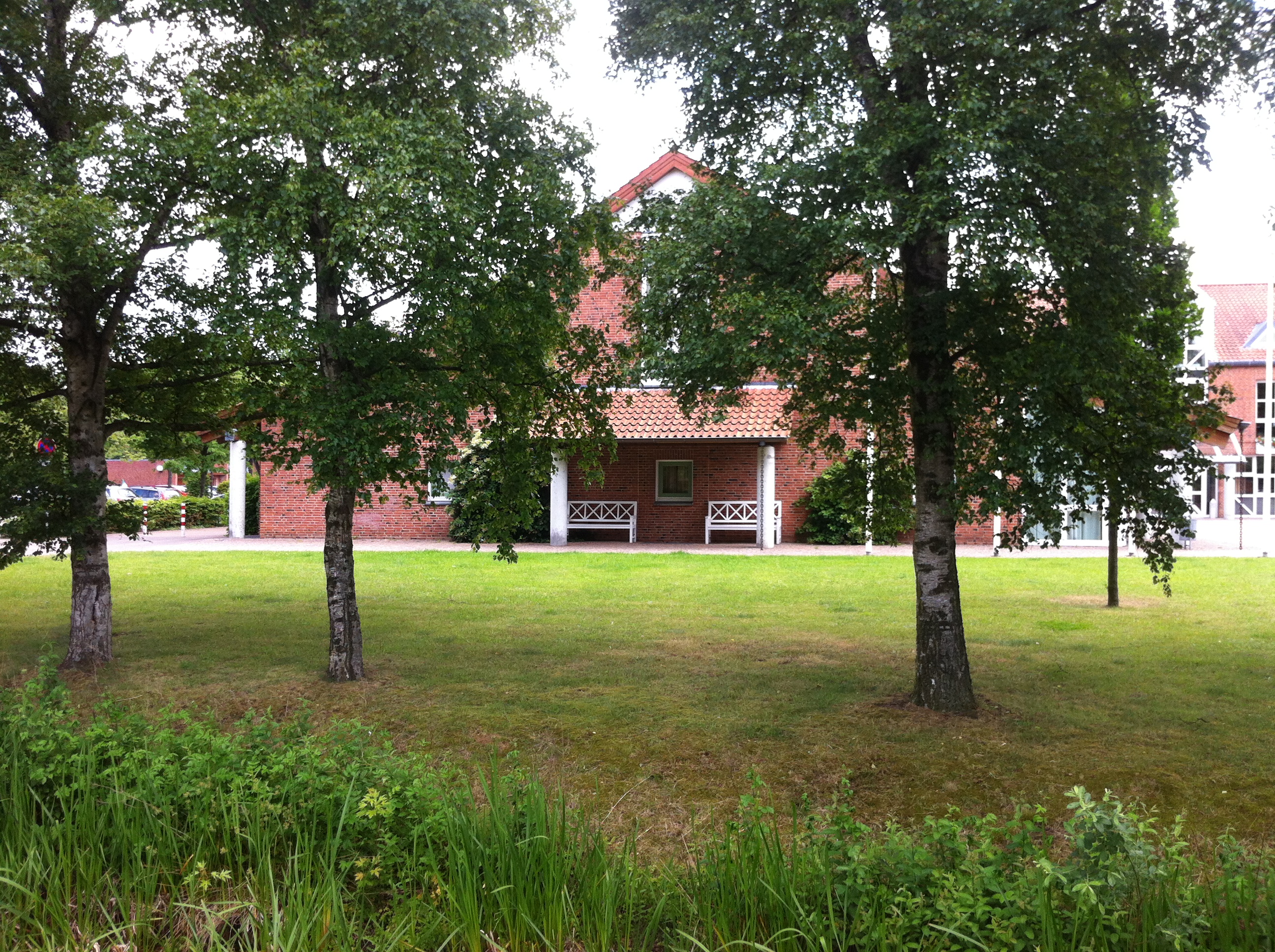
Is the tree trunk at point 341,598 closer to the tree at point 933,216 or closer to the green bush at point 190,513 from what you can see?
the tree at point 933,216

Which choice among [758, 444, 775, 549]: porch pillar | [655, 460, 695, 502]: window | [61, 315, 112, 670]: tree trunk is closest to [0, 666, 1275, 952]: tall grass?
[61, 315, 112, 670]: tree trunk

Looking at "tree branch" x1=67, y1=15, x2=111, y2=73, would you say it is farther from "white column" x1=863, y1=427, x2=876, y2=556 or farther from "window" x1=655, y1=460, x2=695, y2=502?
"window" x1=655, y1=460, x2=695, y2=502

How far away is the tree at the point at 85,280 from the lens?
24.8ft

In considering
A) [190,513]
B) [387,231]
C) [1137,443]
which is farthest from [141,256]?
[190,513]

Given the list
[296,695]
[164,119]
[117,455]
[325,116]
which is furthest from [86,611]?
[117,455]

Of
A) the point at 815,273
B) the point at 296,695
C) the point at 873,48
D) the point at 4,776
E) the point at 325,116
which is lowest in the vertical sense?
the point at 296,695

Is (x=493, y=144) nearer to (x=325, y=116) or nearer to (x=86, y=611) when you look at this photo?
(x=325, y=116)

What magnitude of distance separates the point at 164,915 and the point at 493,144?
21.3 ft

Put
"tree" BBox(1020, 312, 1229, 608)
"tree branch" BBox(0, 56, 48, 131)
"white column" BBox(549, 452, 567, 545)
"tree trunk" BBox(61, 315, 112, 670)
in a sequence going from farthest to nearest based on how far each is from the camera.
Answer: "white column" BBox(549, 452, 567, 545), "tree trunk" BBox(61, 315, 112, 670), "tree branch" BBox(0, 56, 48, 131), "tree" BBox(1020, 312, 1229, 608)

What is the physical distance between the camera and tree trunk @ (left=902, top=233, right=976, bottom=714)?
7.21 metres

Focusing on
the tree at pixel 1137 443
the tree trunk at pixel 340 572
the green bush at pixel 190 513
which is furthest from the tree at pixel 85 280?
the green bush at pixel 190 513

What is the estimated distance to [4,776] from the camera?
13.0 feet

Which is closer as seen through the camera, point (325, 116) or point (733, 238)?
point (733, 238)

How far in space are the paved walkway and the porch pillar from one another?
0.98 feet
